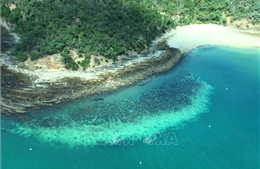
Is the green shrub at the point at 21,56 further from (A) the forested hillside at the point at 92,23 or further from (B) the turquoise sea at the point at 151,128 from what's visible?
(B) the turquoise sea at the point at 151,128

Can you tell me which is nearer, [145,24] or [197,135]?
[197,135]

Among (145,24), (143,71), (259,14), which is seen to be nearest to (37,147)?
(143,71)

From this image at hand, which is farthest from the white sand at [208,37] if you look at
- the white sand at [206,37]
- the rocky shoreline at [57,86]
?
the rocky shoreline at [57,86]

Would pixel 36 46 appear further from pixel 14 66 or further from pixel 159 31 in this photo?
pixel 159 31

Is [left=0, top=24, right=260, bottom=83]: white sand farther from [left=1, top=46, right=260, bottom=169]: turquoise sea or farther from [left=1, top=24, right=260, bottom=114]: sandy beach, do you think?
[left=1, top=46, right=260, bottom=169]: turquoise sea

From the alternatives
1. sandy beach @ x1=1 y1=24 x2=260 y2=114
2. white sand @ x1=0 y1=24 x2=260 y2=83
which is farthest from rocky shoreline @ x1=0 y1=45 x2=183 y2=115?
white sand @ x1=0 y1=24 x2=260 y2=83
